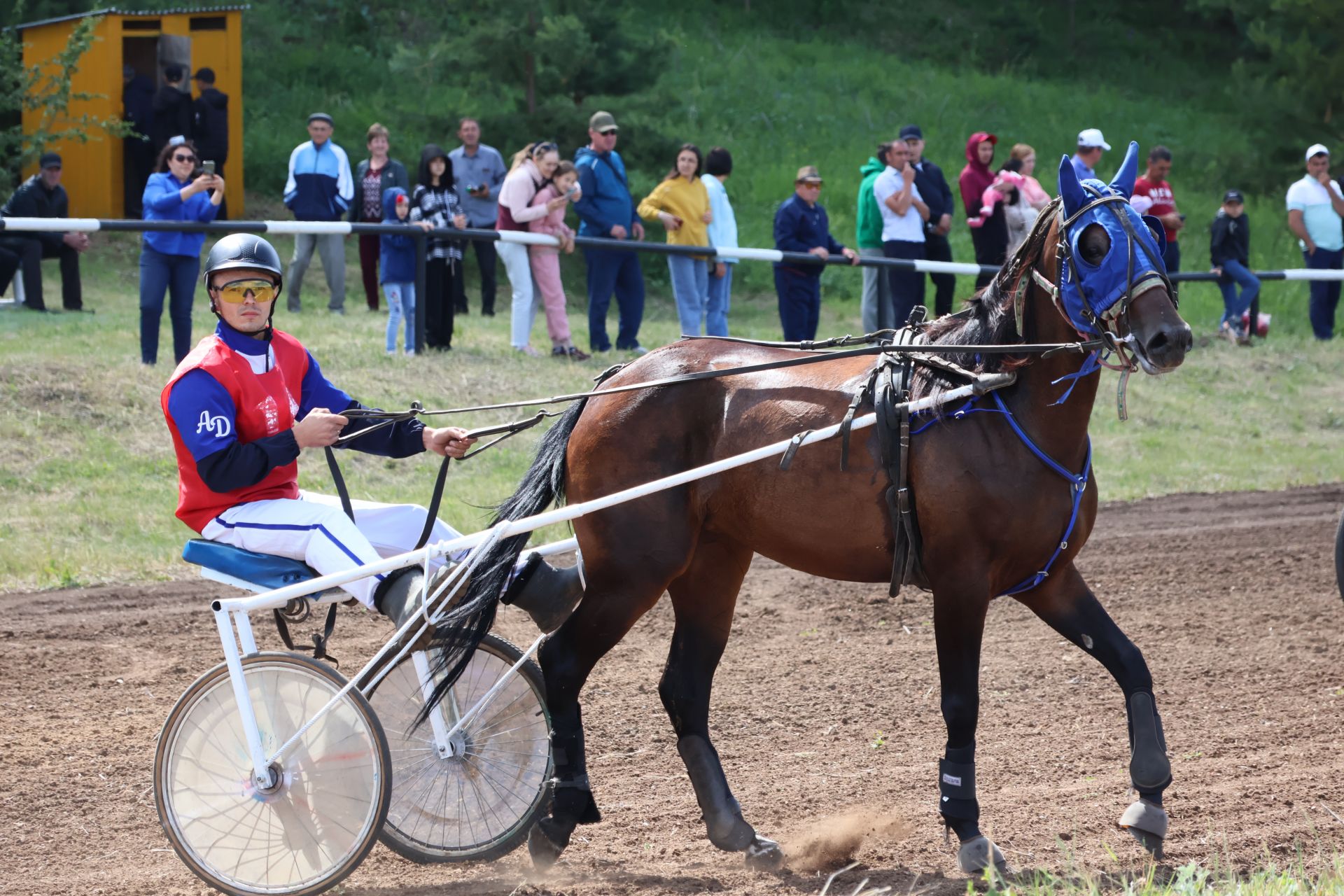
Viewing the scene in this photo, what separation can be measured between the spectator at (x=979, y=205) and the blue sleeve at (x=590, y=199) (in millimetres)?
3208

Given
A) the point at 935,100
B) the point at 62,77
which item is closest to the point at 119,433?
the point at 62,77

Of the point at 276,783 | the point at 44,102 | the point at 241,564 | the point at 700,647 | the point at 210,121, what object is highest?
the point at 44,102

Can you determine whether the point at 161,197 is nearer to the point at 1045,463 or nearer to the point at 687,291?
the point at 687,291

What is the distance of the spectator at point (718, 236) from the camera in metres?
11.8

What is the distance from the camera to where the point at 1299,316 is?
18641mm

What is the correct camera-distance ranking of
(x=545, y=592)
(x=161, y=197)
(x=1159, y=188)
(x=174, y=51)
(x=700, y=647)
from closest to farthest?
(x=545, y=592)
(x=700, y=647)
(x=161, y=197)
(x=1159, y=188)
(x=174, y=51)

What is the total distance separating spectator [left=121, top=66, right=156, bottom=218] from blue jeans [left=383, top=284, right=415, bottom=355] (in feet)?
18.7

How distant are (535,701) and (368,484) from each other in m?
4.81

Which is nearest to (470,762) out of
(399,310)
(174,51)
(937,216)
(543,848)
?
(543,848)

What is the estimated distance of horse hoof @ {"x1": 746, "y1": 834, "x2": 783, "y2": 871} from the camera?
173 inches

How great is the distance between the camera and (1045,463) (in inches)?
167

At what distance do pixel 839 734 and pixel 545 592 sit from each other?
1.49 m

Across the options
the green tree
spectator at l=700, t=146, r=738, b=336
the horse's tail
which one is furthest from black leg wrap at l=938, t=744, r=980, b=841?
the green tree

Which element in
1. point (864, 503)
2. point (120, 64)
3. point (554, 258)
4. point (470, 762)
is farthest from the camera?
point (120, 64)
